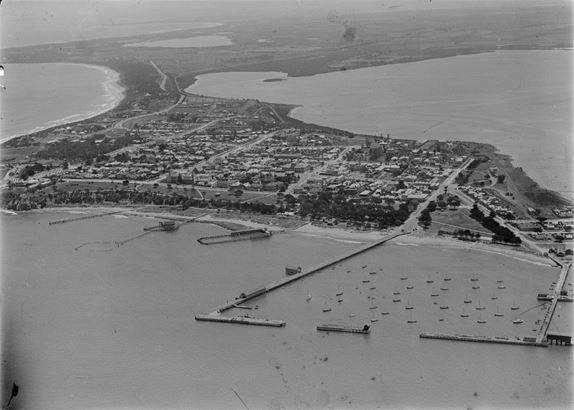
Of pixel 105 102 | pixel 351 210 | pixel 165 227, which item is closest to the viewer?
pixel 165 227

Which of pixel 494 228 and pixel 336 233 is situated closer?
pixel 494 228

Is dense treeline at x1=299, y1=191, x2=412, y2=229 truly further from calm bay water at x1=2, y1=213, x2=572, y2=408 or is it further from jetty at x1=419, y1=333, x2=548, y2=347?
jetty at x1=419, y1=333, x2=548, y2=347

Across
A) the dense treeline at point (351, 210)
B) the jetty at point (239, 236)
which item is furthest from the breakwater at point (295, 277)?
the jetty at point (239, 236)

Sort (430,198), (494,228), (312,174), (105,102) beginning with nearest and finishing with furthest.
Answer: (494,228), (430,198), (312,174), (105,102)

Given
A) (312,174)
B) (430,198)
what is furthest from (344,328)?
(312,174)

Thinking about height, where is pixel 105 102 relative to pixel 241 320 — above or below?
above

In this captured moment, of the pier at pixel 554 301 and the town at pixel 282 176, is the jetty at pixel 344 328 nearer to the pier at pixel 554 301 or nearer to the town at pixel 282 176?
the pier at pixel 554 301

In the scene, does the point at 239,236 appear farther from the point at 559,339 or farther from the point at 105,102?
the point at 105,102

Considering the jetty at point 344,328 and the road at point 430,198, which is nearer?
the jetty at point 344,328
